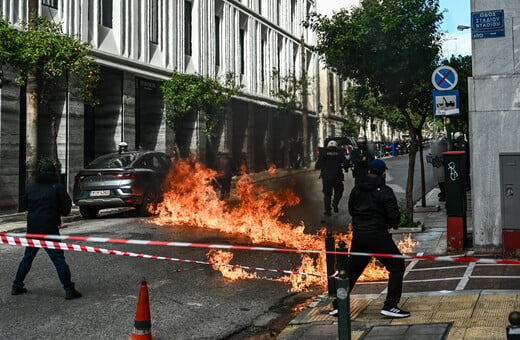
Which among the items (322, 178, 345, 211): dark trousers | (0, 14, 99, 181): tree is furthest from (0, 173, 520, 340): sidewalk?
(0, 14, 99, 181): tree

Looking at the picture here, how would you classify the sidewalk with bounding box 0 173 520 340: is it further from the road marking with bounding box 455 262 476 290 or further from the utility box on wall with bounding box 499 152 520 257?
the utility box on wall with bounding box 499 152 520 257

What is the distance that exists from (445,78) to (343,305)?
7237mm

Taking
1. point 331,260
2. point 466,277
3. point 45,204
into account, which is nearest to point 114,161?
point 45,204

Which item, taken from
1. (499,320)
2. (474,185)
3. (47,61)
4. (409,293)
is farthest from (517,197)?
(47,61)

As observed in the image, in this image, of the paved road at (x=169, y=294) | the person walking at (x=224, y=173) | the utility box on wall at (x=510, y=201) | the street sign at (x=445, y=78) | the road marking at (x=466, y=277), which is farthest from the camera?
the person walking at (x=224, y=173)

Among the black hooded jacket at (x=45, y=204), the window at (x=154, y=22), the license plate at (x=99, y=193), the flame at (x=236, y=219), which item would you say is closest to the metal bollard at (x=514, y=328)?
the flame at (x=236, y=219)

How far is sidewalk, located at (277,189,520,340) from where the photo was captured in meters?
4.73

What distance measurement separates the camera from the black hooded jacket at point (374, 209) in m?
5.48

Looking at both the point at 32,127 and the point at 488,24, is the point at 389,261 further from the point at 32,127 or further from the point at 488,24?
the point at 32,127

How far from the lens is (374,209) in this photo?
549 centimetres

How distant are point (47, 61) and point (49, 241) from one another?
29.2 feet

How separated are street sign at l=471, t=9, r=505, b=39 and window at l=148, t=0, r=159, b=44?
652 inches

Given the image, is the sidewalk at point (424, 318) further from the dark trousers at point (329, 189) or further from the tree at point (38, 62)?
the tree at point (38, 62)

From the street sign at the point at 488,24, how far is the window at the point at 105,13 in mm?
14904
